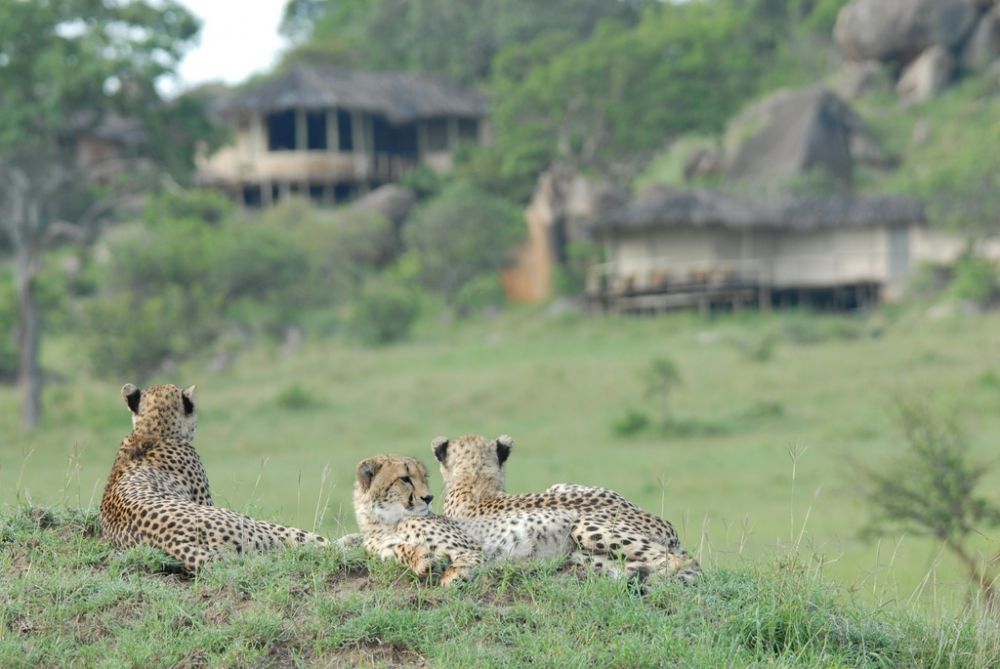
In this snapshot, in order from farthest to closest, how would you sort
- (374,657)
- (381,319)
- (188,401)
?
(381,319) < (188,401) < (374,657)

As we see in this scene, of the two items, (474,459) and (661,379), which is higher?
(474,459)

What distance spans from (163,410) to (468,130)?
53.4 m

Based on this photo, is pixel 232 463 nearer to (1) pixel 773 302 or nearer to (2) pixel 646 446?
(2) pixel 646 446

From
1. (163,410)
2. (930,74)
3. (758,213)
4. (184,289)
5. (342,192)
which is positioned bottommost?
(184,289)

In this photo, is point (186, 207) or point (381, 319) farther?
point (186, 207)

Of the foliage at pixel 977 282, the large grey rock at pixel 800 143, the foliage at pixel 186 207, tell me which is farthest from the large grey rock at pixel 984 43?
the foliage at pixel 186 207

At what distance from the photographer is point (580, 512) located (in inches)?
291


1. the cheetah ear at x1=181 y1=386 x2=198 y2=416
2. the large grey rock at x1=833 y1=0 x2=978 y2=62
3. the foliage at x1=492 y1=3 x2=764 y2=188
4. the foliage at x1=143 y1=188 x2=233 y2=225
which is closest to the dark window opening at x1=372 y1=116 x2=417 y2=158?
the foliage at x1=492 y1=3 x2=764 y2=188

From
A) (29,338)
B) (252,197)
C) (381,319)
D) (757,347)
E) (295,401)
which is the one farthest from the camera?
(252,197)

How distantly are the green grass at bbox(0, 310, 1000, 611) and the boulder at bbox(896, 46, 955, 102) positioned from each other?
18548mm

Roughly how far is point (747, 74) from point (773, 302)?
11.1 metres

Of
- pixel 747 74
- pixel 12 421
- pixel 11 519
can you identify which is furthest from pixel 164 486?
pixel 747 74

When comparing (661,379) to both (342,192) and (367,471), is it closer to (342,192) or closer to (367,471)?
(367,471)

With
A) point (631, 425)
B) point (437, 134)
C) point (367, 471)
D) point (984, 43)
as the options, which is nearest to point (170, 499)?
point (367, 471)
